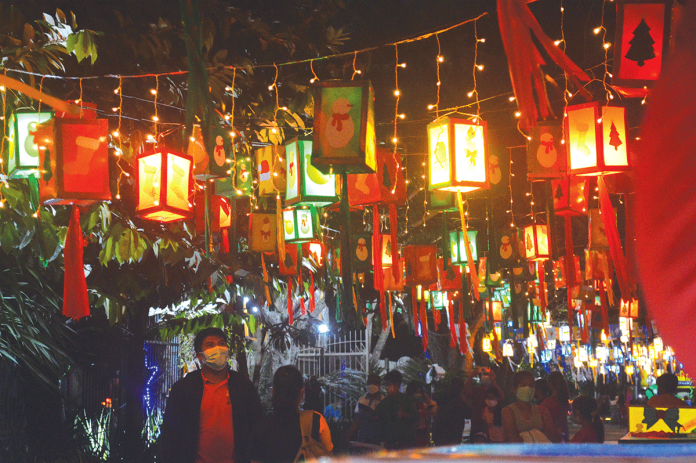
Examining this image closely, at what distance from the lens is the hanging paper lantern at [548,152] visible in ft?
19.6

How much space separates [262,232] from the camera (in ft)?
27.4

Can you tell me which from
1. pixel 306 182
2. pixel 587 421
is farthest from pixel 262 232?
pixel 587 421

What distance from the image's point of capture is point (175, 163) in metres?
5.68

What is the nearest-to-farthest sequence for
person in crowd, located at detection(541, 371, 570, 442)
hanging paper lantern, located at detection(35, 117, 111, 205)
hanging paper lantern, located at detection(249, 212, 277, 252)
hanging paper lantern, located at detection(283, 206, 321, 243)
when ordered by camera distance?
hanging paper lantern, located at detection(35, 117, 111, 205)
person in crowd, located at detection(541, 371, 570, 442)
hanging paper lantern, located at detection(283, 206, 321, 243)
hanging paper lantern, located at detection(249, 212, 277, 252)

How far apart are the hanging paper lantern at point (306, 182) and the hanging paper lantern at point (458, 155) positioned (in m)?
1.01

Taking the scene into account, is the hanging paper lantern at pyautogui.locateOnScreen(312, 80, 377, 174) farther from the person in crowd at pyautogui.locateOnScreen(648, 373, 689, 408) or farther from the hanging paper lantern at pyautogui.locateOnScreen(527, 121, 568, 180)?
the person in crowd at pyautogui.locateOnScreen(648, 373, 689, 408)

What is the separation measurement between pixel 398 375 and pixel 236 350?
21.9 feet

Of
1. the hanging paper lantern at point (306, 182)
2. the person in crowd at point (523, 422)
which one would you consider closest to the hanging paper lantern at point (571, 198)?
the person in crowd at point (523, 422)

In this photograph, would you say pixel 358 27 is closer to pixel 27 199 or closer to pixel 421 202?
pixel 27 199

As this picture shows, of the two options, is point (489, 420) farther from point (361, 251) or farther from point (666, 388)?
point (361, 251)

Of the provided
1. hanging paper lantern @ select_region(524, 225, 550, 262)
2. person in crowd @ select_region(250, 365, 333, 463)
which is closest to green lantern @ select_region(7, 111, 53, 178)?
person in crowd @ select_region(250, 365, 333, 463)

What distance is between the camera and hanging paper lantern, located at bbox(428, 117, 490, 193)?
5625 millimetres

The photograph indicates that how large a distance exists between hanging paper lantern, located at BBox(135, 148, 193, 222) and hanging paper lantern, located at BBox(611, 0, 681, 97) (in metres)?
3.74

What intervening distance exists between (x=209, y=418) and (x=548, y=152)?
3995 millimetres
